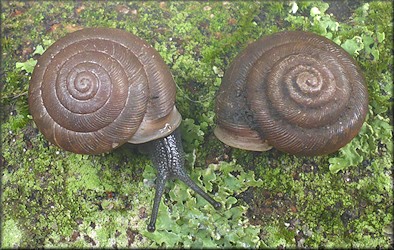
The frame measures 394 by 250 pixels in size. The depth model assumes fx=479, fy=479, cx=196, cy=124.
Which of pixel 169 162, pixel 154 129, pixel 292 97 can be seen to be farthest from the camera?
pixel 169 162

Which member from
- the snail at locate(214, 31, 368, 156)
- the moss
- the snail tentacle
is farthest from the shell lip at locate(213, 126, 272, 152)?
the snail tentacle

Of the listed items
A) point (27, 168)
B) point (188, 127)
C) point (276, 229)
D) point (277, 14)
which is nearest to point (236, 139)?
point (188, 127)

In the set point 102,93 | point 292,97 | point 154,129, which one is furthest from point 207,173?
point 102,93

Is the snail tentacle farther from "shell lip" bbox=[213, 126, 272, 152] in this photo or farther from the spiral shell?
"shell lip" bbox=[213, 126, 272, 152]

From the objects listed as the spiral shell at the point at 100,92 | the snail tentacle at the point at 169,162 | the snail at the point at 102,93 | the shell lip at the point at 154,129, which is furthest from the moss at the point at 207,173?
the spiral shell at the point at 100,92

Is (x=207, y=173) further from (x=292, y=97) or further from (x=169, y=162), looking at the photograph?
(x=292, y=97)

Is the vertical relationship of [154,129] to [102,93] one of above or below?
below
